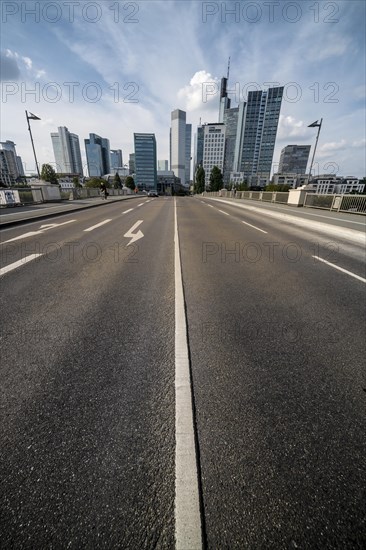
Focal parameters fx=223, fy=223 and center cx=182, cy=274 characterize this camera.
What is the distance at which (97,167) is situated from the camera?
178 meters

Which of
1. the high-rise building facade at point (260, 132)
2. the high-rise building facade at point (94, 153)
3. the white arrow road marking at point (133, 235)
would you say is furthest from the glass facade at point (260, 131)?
the white arrow road marking at point (133, 235)

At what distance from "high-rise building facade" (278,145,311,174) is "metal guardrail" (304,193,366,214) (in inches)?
6980

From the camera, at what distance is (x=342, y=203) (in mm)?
17047

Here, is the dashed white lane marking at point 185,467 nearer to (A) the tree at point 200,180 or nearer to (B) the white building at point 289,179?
(A) the tree at point 200,180

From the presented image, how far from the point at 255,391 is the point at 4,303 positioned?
12.5 feet

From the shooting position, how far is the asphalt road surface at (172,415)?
122 centimetres

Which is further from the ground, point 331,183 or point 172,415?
point 331,183

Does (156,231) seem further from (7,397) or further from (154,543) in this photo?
(154,543)

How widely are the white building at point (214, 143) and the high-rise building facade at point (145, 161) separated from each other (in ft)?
118

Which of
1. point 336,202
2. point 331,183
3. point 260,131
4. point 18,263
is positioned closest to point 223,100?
point 260,131

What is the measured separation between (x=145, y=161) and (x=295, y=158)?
367 feet

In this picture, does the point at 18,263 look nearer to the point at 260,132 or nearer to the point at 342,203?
the point at 342,203

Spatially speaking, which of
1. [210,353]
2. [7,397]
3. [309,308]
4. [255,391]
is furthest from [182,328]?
[309,308]

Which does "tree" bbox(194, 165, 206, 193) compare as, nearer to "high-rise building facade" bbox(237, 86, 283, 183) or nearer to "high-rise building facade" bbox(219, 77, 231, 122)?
"high-rise building facade" bbox(237, 86, 283, 183)
